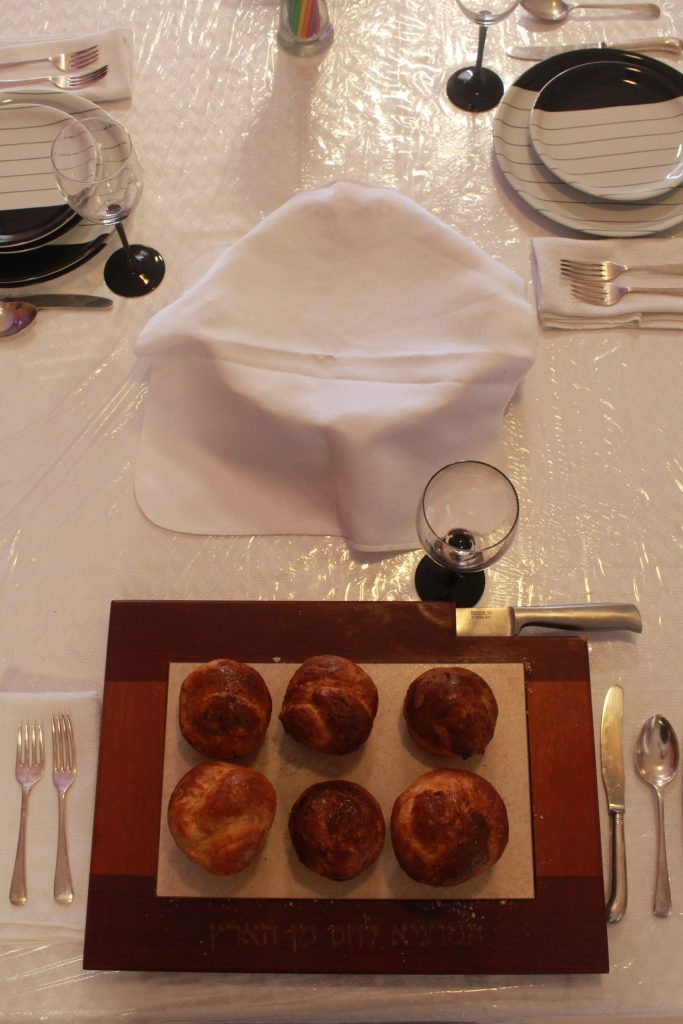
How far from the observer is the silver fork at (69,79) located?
127 cm

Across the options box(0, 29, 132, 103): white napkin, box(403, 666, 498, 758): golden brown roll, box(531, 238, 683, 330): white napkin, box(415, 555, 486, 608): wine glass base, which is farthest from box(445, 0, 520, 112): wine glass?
box(403, 666, 498, 758): golden brown roll

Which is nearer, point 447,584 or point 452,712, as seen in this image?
point 452,712

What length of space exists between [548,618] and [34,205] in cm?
89

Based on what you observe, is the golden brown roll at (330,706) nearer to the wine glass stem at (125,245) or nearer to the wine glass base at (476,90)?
the wine glass stem at (125,245)

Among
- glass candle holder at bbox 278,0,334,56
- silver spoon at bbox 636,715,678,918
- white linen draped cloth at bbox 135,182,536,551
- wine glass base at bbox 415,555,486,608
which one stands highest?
glass candle holder at bbox 278,0,334,56

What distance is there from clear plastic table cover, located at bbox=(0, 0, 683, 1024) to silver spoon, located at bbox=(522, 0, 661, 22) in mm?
15

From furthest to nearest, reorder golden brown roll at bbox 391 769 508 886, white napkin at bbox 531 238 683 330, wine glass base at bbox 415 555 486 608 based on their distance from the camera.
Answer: white napkin at bbox 531 238 683 330, wine glass base at bbox 415 555 486 608, golden brown roll at bbox 391 769 508 886

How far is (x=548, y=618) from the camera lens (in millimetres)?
952

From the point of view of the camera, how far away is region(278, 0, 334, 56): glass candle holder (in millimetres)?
1269

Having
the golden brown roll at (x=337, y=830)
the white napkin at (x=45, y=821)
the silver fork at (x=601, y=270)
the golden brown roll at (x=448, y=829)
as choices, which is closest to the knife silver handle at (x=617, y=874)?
the golden brown roll at (x=448, y=829)

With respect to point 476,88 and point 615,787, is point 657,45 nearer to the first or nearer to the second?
point 476,88

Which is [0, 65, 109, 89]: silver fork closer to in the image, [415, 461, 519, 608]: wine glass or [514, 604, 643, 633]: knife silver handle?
[415, 461, 519, 608]: wine glass

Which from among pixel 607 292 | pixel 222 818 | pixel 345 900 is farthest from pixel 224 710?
pixel 607 292

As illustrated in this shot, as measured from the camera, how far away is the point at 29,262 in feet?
3.79
